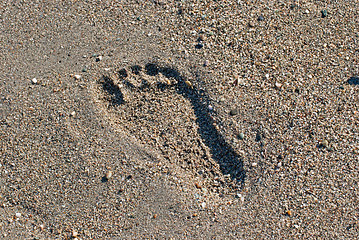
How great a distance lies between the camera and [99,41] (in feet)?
9.84

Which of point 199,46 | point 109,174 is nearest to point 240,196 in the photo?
point 109,174

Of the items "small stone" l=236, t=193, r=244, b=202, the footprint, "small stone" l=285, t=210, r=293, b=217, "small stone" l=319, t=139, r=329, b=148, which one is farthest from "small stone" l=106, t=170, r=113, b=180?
"small stone" l=319, t=139, r=329, b=148

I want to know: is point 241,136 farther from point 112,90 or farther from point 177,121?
point 112,90

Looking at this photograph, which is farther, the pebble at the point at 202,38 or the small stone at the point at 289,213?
the pebble at the point at 202,38

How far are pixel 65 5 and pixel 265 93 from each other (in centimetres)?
189

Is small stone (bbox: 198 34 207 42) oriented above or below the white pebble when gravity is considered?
above

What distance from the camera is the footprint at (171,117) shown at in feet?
9.64

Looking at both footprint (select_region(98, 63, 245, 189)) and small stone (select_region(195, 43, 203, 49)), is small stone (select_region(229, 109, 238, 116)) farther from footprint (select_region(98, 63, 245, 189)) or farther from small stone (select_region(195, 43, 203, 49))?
small stone (select_region(195, 43, 203, 49))

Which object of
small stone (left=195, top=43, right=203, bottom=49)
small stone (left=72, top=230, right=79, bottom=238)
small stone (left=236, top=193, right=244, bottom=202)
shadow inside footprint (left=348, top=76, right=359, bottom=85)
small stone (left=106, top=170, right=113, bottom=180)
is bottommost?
small stone (left=72, top=230, right=79, bottom=238)

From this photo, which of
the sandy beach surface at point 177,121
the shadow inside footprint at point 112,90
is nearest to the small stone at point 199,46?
the sandy beach surface at point 177,121

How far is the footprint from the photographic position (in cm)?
294

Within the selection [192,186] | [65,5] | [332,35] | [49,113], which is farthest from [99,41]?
[332,35]

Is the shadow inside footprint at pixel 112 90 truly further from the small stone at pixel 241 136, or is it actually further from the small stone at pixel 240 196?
the small stone at pixel 240 196

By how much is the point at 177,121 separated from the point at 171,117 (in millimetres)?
61
